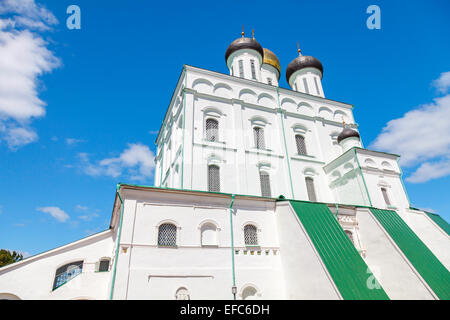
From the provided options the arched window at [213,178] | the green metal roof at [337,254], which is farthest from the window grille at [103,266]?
the green metal roof at [337,254]

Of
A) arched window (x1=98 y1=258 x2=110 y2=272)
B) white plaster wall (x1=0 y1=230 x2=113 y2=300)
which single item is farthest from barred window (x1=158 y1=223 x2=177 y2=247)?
arched window (x1=98 y1=258 x2=110 y2=272)

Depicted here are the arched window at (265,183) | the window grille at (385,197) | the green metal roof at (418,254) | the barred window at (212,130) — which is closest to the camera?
the green metal roof at (418,254)

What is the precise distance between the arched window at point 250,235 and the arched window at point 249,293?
5.44ft

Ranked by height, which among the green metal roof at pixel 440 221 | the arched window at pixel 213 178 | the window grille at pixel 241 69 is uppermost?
the window grille at pixel 241 69

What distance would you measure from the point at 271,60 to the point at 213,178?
15711 mm

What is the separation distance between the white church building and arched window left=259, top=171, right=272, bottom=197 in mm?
63

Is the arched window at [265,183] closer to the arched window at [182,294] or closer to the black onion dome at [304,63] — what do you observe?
the arched window at [182,294]

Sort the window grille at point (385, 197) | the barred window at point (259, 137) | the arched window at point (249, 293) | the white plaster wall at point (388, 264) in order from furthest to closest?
the barred window at point (259, 137)
the window grille at point (385, 197)
the arched window at point (249, 293)
the white plaster wall at point (388, 264)

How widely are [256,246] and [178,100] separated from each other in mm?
11006

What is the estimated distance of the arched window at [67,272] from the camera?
11.1 m

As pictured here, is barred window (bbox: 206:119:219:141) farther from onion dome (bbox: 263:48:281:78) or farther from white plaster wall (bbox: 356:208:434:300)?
onion dome (bbox: 263:48:281:78)

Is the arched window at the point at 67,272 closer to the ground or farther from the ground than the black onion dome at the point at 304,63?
closer to the ground

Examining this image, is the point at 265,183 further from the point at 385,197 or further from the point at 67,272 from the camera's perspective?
the point at 67,272

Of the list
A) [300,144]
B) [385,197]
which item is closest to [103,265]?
[300,144]
